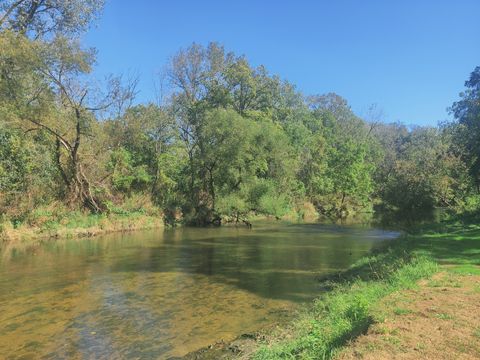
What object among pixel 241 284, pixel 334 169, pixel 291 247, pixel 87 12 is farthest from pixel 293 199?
pixel 241 284

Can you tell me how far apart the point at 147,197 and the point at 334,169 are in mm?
33486

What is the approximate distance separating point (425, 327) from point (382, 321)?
28.9 inches

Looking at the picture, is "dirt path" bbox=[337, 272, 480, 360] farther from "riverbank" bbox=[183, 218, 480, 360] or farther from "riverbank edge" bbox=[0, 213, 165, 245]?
"riverbank edge" bbox=[0, 213, 165, 245]

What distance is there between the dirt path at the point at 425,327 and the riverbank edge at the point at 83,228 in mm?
24668

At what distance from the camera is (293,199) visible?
5984 centimetres

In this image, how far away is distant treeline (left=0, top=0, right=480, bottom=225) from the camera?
2884cm

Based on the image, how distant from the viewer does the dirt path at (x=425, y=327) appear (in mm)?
6336

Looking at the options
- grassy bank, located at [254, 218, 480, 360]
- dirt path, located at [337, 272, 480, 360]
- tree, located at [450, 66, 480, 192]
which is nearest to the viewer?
dirt path, located at [337, 272, 480, 360]

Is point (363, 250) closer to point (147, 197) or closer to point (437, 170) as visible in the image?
point (147, 197)

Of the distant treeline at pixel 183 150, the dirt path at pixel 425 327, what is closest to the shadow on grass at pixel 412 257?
the dirt path at pixel 425 327

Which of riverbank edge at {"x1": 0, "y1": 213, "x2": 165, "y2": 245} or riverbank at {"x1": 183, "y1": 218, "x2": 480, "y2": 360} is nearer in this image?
riverbank at {"x1": 183, "y1": 218, "x2": 480, "y2": 360}

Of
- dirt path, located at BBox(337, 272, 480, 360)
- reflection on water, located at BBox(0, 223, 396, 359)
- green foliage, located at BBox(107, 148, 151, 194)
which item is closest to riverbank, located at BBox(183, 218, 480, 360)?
dirt path, located at BBox(337, 272, 480, 360)

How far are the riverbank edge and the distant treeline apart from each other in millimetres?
1140

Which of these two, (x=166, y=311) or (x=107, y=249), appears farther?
(x=107, y=249)
